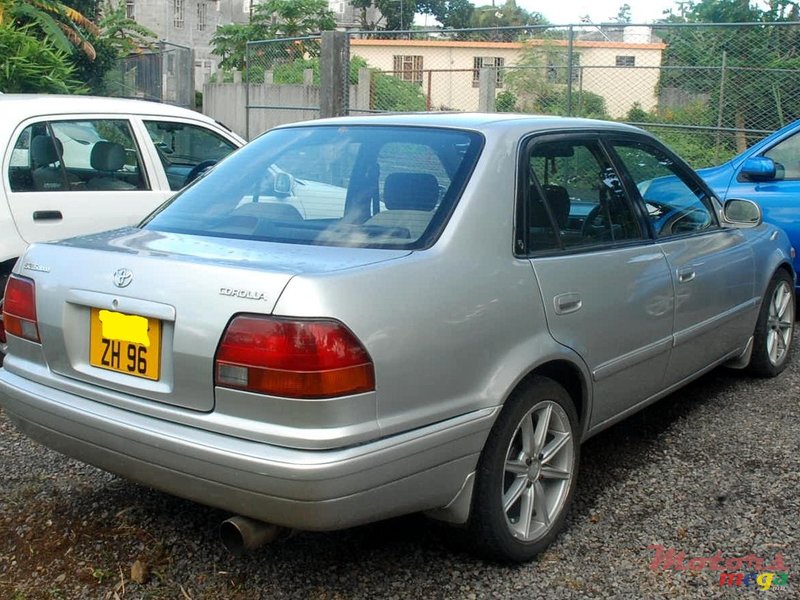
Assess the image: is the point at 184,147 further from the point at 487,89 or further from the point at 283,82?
the point at 283,82

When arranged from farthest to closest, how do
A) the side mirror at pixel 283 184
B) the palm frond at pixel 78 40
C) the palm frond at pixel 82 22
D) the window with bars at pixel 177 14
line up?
the window with bars at pixel 177 14 → the palm frond at pixel 82 22 → the palm frond at pixel 78 40 → the side mirror at pixel 283 184

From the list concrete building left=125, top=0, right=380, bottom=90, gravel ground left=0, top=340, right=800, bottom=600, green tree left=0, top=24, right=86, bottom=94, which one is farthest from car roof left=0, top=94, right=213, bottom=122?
concrete building left=125, top=0, right=380, bottom=90

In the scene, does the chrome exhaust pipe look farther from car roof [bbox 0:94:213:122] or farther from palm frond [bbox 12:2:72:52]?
palm frond [bbox 12:2:72:52]

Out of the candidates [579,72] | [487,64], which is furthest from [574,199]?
[487,64]

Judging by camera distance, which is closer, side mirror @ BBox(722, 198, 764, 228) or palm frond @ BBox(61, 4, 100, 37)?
side mirror @ BBox(722, 198, 764, 228)

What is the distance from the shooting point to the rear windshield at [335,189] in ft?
10.3

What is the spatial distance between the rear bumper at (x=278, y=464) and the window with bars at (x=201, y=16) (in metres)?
52.1

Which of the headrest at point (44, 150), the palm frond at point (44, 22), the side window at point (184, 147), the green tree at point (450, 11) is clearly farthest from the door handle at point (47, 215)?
the green tree at point (450, 11)

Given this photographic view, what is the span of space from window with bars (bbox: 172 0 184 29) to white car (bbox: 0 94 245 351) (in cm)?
4629

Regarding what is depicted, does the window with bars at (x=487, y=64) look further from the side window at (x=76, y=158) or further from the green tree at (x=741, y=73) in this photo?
the side window at (x=76, y=158)

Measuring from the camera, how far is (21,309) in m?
3.22

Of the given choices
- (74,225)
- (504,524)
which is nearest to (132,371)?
(504,524)

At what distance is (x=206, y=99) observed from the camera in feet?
67.9

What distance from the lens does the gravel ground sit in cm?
311
